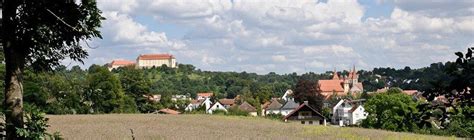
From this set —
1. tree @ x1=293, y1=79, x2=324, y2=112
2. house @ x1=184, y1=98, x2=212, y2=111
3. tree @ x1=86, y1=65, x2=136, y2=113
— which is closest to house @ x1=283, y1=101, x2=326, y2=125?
tree @ x1=86, y1=65, x2=136, y2=113

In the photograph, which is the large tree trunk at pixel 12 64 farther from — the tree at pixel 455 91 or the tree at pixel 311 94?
the tree at pixel 311 94

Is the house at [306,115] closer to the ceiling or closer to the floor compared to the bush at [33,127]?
closer to the floor

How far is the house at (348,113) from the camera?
111 m

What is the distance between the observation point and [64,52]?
338 inches

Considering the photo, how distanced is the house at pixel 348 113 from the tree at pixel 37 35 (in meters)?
102

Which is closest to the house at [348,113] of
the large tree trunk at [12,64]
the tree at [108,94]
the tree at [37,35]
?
the tree at [108,94]

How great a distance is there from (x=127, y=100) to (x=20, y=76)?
7114 centimetres

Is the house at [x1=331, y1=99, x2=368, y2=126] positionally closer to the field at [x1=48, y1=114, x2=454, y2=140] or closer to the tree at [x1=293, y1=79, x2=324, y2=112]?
the tree at [x1=293, y1=79, x2=324, y2=112]

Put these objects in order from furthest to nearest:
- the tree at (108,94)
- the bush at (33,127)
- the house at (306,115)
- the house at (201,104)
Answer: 1. the house at (201,104)
2. the tree at (108,94)
3. the house at (306,115)
4. the bush at (33,127)

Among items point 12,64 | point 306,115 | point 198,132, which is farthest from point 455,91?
point 306,115

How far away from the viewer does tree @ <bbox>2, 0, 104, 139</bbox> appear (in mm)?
7469

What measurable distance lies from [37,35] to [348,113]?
11011 cm

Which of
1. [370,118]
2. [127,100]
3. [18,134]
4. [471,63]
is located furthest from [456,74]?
[127,100]

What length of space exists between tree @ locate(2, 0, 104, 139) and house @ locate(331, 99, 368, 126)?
101908 mm
